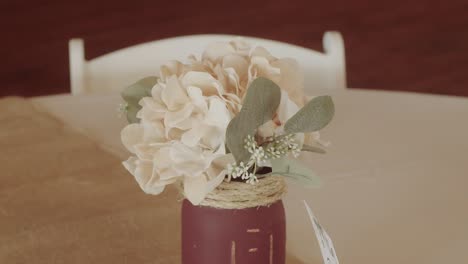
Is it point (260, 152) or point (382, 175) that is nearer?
point (260, 152)

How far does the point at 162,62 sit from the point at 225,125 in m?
1.12

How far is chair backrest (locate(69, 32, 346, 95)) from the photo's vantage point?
1.88 metres

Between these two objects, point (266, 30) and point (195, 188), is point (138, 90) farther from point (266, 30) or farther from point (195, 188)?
point (266, 30)

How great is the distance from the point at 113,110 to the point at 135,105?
807 millimetres

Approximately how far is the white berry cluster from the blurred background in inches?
131

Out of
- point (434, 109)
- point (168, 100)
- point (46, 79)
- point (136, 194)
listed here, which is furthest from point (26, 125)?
point (46, 79)

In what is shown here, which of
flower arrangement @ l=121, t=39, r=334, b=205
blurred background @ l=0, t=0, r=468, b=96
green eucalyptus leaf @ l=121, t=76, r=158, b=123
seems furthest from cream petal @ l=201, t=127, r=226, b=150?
blurred background @ l=0, t=0, r=468, b=96

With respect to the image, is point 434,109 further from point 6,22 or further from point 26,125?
point 6,22

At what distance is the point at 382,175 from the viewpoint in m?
1.41

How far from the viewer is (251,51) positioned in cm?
88

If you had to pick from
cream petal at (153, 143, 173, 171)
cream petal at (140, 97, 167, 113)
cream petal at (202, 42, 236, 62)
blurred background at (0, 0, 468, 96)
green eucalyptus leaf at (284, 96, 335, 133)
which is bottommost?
cream petal at (153, 143, 173, 171)

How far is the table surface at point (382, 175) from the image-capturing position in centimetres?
118

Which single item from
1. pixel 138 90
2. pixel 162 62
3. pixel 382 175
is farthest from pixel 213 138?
pixel 162 62

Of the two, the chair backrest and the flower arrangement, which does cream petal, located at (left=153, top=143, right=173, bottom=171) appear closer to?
the flower arrangement
